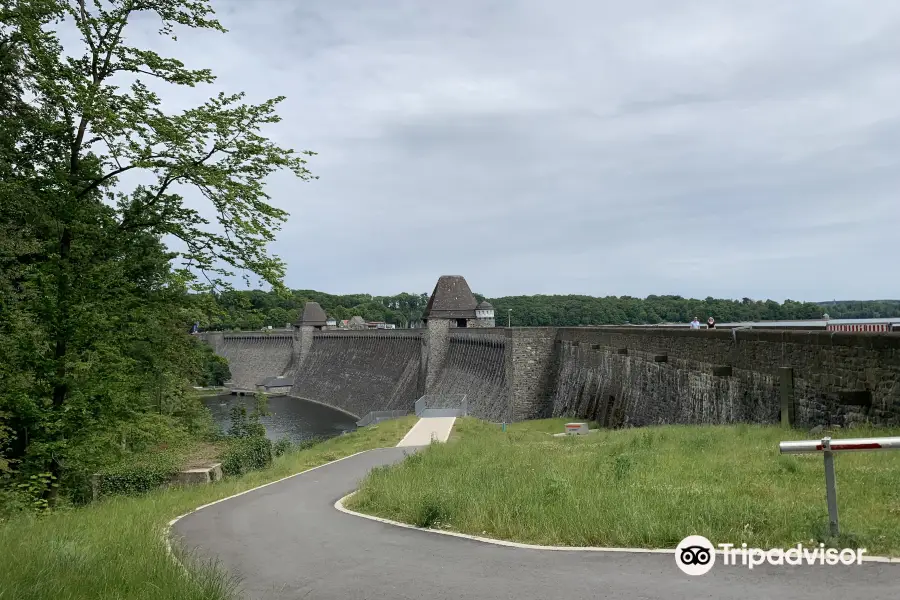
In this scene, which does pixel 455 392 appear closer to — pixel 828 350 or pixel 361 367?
pixel 361 367

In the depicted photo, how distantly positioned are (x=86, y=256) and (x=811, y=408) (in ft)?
48.5

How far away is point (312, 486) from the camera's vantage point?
551 inches

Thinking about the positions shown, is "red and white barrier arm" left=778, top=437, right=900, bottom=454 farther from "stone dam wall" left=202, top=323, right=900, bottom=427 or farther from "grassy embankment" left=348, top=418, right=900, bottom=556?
"stone dam wall" left=202, top=323, right=900, bottom=427

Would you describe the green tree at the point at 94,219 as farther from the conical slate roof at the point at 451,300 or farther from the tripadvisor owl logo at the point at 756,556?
the conical slate roof at the point at 451,300

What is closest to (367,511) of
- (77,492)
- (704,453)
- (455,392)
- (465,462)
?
(465,462)

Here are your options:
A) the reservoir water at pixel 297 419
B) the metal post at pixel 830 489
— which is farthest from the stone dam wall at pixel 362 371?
the metal post at pixel 830 489

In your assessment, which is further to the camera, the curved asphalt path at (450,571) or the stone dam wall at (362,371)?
the stone dam wall at (362,371)

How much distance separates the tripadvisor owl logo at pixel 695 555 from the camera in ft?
18.3

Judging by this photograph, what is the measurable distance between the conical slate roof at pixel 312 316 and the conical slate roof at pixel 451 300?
120 ft

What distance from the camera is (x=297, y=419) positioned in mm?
65188

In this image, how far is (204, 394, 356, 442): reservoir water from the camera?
5619 cm

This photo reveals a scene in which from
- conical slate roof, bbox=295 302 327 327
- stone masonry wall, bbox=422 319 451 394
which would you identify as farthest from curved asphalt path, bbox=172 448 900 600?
conical slate roof, bbox=295 302 327 327

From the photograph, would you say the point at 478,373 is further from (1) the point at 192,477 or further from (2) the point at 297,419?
(2) the point at 297,419

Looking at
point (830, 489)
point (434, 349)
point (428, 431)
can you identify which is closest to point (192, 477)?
point (428, 431)
